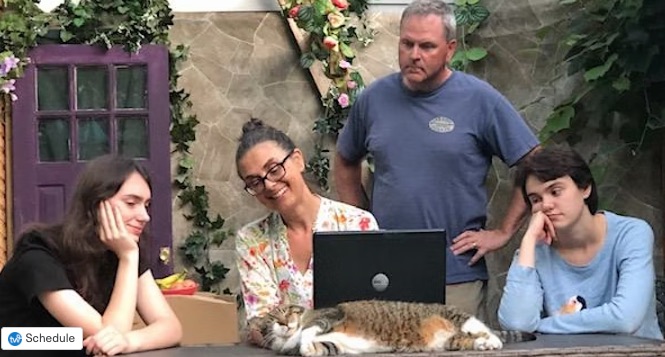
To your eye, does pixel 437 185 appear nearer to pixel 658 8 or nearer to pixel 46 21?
pixel 658 8

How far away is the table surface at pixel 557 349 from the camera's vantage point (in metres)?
2.35

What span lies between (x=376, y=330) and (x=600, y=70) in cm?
294

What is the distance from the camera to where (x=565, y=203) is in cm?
301

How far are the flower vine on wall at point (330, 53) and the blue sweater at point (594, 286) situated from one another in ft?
7.10

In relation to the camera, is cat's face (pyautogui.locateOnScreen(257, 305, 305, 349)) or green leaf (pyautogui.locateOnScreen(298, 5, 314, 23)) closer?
cat's face (pyautogui.locateOnScreen(257, 305, 305, 349))

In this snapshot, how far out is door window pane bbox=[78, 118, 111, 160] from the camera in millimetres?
5160

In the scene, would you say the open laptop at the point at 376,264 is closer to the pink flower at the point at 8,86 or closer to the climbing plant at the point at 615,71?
the climbing plant at the point at 615,71

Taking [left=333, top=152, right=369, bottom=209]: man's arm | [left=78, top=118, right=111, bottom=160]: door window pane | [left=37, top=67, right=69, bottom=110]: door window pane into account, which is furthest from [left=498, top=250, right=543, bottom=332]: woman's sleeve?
[left=37, top=67, right=69, bottom=110]: door window pane

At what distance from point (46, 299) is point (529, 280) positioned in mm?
1195

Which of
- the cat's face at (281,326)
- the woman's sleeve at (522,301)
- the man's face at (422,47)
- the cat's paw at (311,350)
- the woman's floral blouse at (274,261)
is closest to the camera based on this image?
the cat's paw at (311,350)

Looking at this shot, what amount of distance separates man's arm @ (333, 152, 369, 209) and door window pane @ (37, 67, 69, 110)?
156 cm

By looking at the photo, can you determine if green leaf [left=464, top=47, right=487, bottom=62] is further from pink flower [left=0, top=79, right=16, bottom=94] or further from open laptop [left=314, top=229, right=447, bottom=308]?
open laptop [left=314, top=229, right=447, bottom=308]

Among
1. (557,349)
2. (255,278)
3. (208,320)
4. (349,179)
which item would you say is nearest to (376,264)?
(557,349)

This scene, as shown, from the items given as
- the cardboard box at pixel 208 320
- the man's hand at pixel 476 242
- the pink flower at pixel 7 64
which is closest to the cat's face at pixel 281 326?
the cardboard box at pixel 208 320
